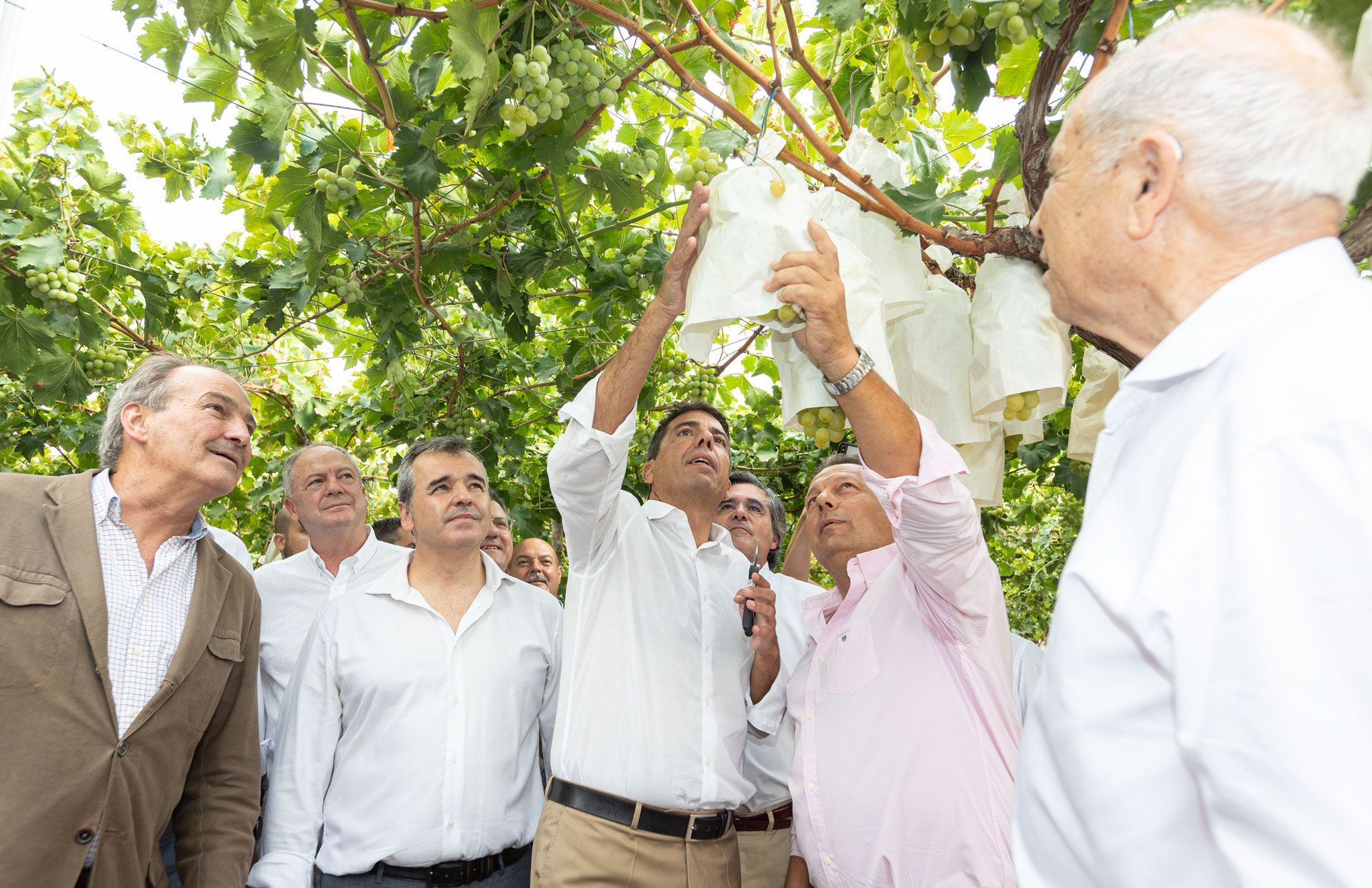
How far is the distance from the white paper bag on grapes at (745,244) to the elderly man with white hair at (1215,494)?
64cm

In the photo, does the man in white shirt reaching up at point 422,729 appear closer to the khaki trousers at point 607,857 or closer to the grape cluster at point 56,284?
the khaki trousers at point 607,857

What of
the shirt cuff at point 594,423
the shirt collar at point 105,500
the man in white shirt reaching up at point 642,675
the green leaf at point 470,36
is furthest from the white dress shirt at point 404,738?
the green leaf at point 470,36

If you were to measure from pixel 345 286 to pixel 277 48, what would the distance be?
1373mm

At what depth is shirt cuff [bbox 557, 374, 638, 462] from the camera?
2.57 meters

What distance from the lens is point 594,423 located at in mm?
2596

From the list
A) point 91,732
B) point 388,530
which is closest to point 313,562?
point 388,530

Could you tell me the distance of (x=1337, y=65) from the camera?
1.12 metres

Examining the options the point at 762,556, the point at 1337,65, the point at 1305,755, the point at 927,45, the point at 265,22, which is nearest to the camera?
the point at 1305,755

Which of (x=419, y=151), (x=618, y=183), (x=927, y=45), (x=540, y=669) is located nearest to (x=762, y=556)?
(x=540, y=669)

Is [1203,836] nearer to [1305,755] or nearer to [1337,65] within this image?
[1305,755]

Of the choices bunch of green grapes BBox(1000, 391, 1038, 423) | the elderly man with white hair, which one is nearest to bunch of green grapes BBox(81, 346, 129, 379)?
bunch of green grapes BBox(1000, 391, 1038, 423)

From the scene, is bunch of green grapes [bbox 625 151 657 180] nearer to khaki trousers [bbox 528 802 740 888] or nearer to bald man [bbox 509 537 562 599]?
khaki trousers [bbox 528 802 740 888]

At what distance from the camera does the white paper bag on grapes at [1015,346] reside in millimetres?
1857

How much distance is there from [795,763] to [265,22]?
233cm
